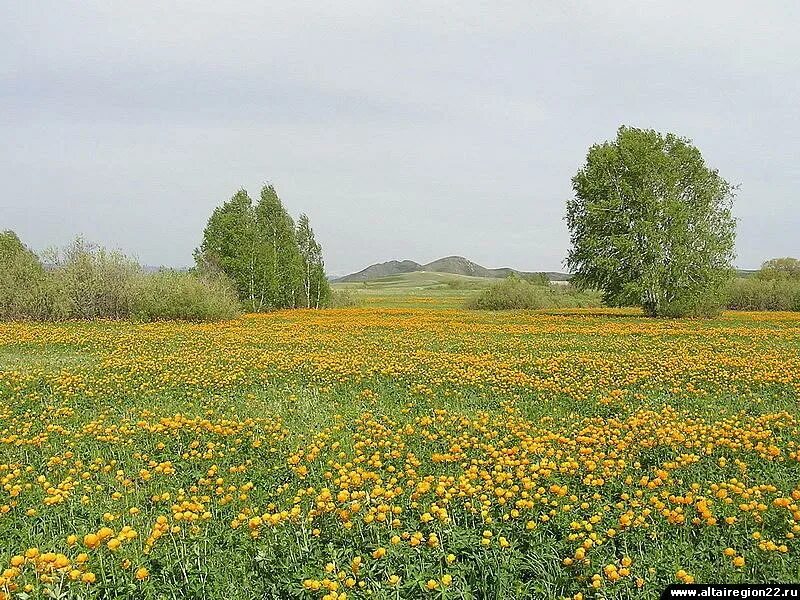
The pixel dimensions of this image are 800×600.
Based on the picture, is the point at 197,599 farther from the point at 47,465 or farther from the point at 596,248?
the point at 596,248

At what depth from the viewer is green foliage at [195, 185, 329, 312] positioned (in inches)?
1838

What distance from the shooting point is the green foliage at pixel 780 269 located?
60.2 m

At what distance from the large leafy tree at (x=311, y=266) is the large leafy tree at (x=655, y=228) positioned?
91.4 ft

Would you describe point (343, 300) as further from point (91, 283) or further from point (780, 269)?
point (780, 269)

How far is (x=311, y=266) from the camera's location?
192 ft

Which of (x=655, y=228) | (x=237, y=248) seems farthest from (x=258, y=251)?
(x=655, y=228)

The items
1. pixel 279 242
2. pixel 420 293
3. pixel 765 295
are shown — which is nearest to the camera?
pixel 765 295

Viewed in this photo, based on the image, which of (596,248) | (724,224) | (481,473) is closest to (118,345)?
(481,473)

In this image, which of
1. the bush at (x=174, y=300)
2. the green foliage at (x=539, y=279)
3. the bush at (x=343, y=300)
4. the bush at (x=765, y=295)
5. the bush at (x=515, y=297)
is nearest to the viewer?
the bush at (x=174, y=300)

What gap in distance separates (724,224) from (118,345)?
1363 inches

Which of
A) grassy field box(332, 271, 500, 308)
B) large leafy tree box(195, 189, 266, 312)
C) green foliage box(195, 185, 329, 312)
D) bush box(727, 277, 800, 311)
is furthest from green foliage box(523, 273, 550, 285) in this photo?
large leafy tree box(195, 189, 266, 312)

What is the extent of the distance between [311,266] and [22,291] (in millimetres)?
29290

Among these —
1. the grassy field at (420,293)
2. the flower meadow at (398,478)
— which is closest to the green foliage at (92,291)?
the flower meadow at (398,478)

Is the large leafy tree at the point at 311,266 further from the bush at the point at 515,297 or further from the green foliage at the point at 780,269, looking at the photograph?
the green foliage at the point at 780,269
